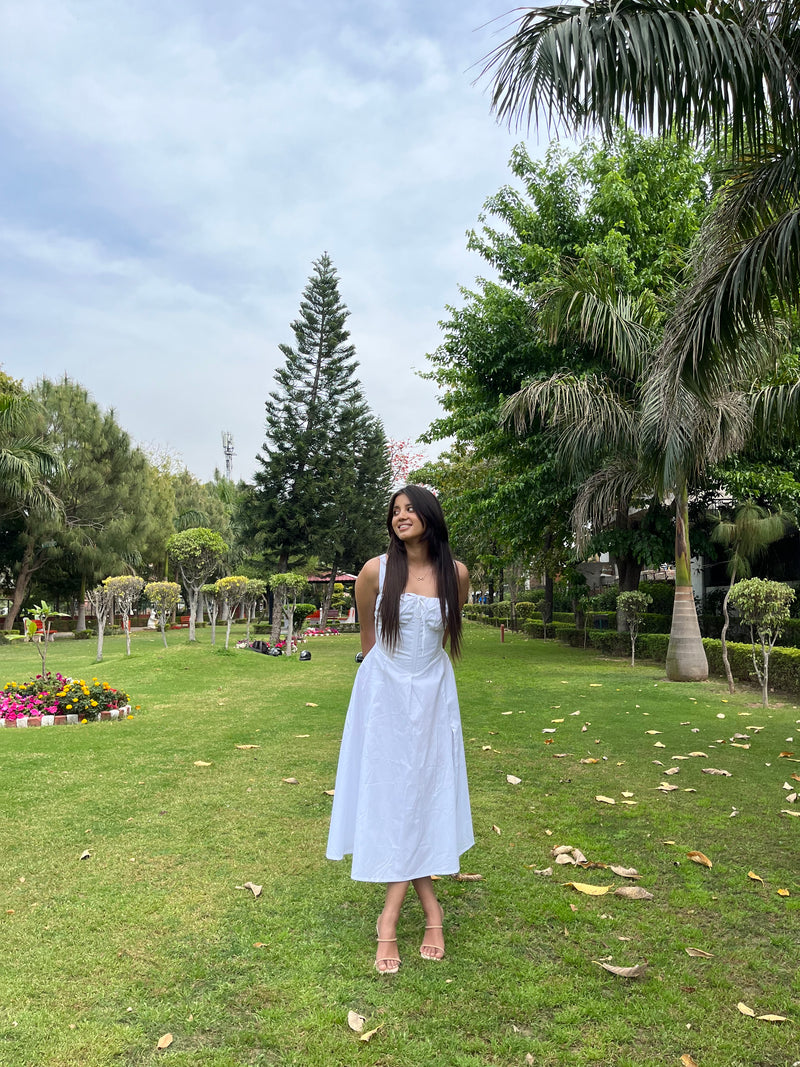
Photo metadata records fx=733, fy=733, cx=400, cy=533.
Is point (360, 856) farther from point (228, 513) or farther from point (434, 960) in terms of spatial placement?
point (228, 513)

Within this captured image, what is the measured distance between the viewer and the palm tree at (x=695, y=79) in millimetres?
4281

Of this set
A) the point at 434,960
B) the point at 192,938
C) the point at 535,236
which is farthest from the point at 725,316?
the point at 535,236

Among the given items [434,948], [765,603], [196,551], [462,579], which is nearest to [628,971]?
[434,948]

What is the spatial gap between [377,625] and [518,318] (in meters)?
14.4

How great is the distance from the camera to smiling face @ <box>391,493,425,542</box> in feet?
9.45

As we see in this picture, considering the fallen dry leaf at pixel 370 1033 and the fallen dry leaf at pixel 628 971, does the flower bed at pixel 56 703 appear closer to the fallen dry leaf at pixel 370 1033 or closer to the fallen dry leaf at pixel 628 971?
the fallen dry leaf at pixel 370 1033

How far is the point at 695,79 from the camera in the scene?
437 centimetres

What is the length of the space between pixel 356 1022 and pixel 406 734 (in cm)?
93

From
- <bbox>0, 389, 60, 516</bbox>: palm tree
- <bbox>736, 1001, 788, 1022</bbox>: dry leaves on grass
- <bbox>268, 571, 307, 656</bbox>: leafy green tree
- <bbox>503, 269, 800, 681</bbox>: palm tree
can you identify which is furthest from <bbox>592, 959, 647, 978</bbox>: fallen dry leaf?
<bbox>0, 389, 60, 516</bbox>: palm tree

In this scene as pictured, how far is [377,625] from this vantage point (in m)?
2.89

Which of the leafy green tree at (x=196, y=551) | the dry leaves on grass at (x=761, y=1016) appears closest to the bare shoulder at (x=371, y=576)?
the dry leaves on grass at (x=761, y=1016)

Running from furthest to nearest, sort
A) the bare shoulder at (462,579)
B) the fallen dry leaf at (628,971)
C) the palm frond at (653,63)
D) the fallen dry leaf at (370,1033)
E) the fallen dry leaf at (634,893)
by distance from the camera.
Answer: the palm frond at (653,63), the fallen dry leaf at (634,893), the bare shoulder at (462,579), the fallen dry leaf at (628,971), the fallen dry leaf at (370,1033)

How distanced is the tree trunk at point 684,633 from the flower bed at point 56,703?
8.00 metres

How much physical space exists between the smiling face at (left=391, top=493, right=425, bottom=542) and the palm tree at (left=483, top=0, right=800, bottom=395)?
304 centimetres
